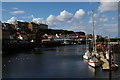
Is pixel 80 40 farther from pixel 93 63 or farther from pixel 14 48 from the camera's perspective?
pixel 93 63

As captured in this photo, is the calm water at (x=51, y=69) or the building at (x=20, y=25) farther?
the building at (x=20, y=25)

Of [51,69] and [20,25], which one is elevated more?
[20,25]

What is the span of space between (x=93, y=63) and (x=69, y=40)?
86.9 m

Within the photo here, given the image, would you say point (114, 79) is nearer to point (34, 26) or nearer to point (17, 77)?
point (17, 77)

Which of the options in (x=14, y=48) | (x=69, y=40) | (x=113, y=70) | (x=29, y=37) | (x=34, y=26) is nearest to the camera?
(x=113, y=70)

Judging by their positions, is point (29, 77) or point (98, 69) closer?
point (29, 77)

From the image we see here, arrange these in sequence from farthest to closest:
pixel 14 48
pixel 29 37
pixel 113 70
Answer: pixel 29 37
pixel 14 48
pixel 113 70

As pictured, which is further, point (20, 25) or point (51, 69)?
point (20, 25)

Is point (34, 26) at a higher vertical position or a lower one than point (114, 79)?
higher

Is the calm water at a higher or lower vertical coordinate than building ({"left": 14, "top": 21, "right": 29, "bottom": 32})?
lower

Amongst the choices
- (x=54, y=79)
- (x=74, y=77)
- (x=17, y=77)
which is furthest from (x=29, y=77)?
(x=74, y=77)

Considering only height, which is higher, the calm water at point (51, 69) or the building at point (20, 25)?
the building at point (20, 25)

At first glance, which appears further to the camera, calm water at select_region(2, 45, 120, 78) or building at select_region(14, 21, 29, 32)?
building at select_region(14, 21, 29, 32)

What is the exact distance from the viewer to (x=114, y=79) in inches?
571
